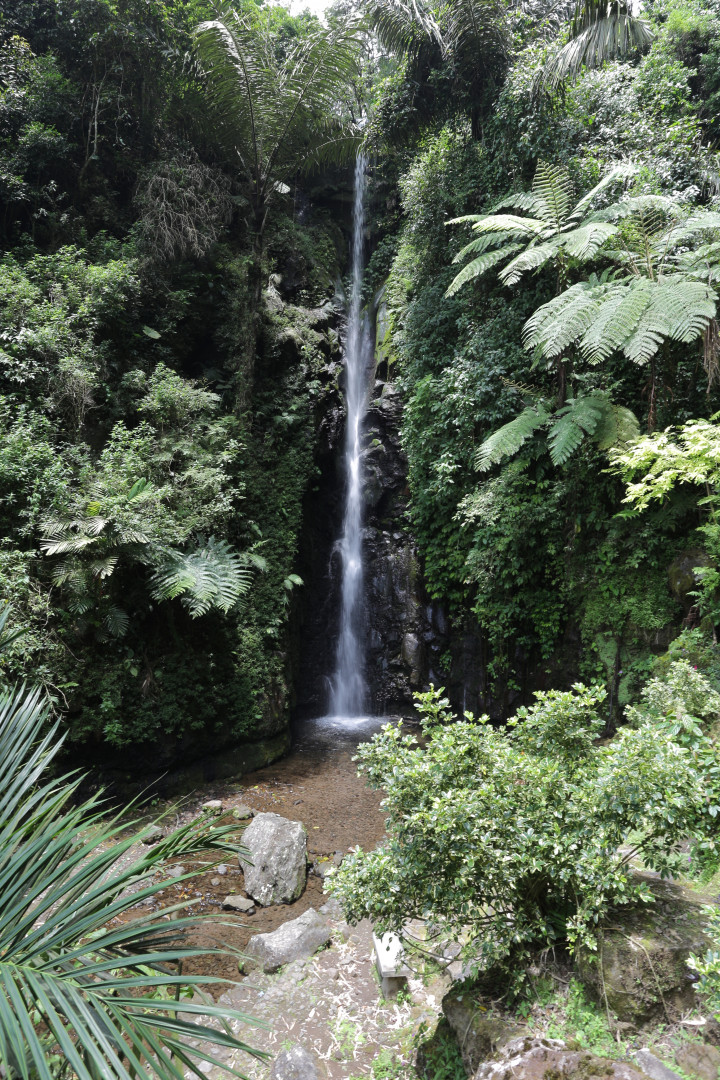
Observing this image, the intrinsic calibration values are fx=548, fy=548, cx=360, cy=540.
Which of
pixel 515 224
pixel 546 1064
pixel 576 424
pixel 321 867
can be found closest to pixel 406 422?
pixel 515 224

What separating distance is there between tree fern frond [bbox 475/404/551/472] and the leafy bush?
3.86 m

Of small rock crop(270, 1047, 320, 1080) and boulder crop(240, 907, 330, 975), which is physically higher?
small rock crop(270, 1047, 320, 1080)

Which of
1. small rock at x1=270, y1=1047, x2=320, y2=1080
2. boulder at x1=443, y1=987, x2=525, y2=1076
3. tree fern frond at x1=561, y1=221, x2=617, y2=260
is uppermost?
tree fern frond at x1=561, y1=221, x2=617, y2=260

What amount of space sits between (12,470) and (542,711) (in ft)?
20.0

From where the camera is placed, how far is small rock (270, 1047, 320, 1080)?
10.9ft

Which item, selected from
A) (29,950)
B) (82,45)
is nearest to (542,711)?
(29,950)

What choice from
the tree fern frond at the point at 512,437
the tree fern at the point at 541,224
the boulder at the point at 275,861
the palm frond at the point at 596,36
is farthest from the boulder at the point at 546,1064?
the palm frond at the point at 596,36

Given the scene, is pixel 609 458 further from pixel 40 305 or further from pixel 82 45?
pixel 82 45

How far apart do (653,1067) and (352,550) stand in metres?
Answer: 8.62

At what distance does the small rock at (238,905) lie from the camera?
505cm

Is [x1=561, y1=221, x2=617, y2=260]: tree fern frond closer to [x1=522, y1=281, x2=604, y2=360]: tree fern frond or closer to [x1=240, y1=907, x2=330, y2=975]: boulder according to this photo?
[x1=522, y1=281, x2=604, y2=360]: tree fern frond

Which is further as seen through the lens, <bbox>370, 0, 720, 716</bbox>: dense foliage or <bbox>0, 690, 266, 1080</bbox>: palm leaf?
<bbox>370, 0, 720, 716</bbox>: dense foliage

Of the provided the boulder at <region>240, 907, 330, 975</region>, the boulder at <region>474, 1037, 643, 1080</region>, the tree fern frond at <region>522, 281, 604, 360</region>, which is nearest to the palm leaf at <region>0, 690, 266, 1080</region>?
the boulder at <region>474, 1037, 643, 1080</region>

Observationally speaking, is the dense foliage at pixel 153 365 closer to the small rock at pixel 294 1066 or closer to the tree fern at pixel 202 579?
the tree fern at pixel 202 579
